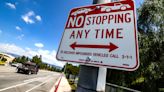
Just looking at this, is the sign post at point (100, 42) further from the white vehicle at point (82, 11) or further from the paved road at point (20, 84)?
the paved road at point (20, 84)

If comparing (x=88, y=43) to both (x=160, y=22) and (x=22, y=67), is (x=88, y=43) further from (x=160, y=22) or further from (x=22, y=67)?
(x=22, y=67)

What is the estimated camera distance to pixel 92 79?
5.11ft

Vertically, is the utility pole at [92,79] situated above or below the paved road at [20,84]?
above

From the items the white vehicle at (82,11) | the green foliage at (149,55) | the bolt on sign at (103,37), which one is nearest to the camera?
the bolt on sign at (103,37)

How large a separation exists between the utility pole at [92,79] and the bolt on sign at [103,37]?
53 mm

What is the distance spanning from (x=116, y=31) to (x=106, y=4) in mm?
357

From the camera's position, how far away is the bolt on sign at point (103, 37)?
4.93ft

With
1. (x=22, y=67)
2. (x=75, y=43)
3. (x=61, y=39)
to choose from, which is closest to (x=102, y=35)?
(x=75, y=43)

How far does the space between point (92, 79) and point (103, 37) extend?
414mm

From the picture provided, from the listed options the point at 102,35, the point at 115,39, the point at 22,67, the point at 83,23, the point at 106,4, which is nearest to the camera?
the point at 115,39

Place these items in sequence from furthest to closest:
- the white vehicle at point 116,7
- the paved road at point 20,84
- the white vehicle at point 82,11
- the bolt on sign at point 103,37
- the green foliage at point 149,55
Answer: the green foliage at point 149,55, the paved road at point 20,84, the white vehicle at point 82,11, the white vehicle at point 116,7, the bolt on sign at point 103,37

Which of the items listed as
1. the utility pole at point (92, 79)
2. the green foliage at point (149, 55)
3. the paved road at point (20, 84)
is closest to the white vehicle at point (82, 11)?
the utility pole at point (92, 79)

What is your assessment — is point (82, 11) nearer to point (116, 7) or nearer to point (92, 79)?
point (116, 7)

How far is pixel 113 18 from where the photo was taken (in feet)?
5.79
